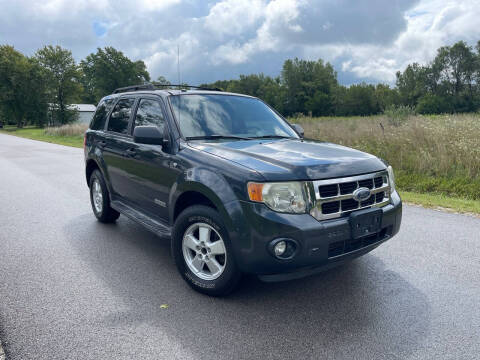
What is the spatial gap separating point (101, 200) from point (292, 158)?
366 cm

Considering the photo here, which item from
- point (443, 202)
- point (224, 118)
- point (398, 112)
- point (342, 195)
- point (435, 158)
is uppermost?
point (398, 112)

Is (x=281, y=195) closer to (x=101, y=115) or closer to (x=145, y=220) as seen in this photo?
(x=145, y=220)

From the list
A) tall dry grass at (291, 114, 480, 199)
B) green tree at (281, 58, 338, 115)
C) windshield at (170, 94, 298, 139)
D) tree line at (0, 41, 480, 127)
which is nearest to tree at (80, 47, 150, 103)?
tree line at (0, 41, 480, 127)

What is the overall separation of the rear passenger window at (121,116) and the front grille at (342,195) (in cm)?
290

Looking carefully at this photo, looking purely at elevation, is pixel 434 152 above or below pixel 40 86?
below

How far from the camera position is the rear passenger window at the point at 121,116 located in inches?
192

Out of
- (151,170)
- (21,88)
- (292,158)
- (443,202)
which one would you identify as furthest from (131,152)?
(21,88)

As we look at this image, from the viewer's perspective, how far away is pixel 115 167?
16.4 feet

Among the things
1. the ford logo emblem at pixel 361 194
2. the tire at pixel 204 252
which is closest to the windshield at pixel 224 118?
the tire at pixel 204 252

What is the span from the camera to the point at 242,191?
9.70 feet

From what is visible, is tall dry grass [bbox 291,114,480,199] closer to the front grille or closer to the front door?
the front grille

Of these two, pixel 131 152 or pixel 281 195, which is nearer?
pixel 281 195

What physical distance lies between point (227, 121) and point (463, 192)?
6101 millimetres

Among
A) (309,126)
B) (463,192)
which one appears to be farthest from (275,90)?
(463,192)
